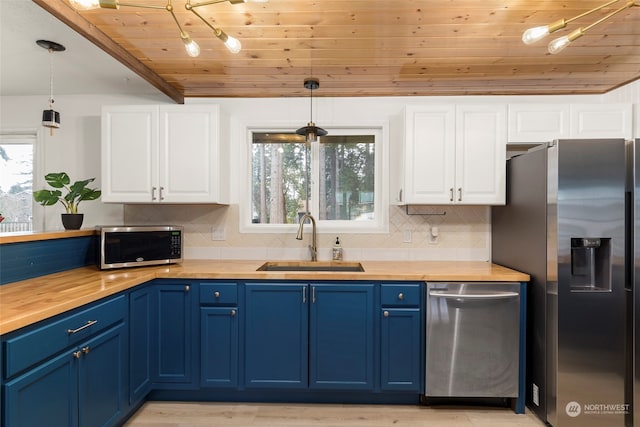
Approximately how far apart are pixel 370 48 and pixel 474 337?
1.99m

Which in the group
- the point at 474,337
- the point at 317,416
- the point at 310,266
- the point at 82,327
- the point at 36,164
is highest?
the point at 36,164

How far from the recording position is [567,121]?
2.43m

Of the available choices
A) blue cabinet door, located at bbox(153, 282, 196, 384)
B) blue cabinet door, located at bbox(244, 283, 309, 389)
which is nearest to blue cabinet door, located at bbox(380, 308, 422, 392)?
blue cabinet door, located at bbox(244, 283, 309, 389)

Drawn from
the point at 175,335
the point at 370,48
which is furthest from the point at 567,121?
the point at 175,335

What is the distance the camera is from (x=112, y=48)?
196 centimetres

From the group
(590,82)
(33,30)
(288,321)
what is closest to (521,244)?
(590,82)

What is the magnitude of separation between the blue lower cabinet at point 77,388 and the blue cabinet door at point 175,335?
0.98 feet

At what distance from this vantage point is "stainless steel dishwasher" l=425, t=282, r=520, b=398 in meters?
2.09

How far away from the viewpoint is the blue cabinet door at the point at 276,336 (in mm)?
2150

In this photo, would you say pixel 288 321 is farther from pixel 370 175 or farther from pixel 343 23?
pixel 343 23

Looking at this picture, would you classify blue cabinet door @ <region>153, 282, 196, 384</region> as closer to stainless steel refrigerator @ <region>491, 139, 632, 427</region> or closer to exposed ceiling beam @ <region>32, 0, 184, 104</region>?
exposed ceiling beam @ <region>32, 0, 184, 104</region>

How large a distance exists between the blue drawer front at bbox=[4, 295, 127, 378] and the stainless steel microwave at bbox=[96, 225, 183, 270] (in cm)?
50

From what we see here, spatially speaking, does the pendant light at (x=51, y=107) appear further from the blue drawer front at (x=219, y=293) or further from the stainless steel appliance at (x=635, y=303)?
the stainless steel appliance at (x=635, y=303)

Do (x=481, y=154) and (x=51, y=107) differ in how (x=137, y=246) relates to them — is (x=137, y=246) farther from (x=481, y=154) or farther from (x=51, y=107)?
(x=481, y=154)
